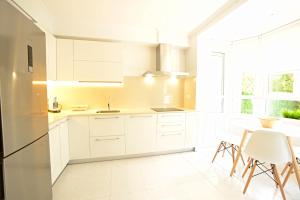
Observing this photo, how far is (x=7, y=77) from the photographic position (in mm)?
848

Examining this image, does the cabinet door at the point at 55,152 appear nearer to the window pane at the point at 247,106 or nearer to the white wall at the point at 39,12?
the white wall at the point at 39,12

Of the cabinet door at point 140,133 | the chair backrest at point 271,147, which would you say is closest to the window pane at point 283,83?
the chair backrest at point 271,147

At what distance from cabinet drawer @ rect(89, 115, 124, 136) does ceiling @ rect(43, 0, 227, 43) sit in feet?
5.13

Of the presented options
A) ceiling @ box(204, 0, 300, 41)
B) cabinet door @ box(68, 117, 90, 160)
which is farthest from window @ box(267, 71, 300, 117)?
cabinet door @ box(68, 117, 90, 160)

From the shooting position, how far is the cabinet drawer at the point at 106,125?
257 cm

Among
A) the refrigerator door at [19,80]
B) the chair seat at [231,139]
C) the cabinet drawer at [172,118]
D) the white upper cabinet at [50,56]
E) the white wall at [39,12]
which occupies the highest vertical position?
the white wall at [39,12]

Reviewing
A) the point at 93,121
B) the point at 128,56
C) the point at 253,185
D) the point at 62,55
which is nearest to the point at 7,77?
the point at 93,121

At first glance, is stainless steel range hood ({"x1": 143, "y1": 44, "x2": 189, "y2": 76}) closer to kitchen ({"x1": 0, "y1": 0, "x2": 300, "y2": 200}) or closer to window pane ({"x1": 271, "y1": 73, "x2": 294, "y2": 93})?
kitchen ({"x1": 0, "y1": 0, "x2": 300, "y2": 200})

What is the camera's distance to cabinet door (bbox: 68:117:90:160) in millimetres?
2488

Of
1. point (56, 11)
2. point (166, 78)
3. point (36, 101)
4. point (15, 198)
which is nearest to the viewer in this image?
point (15, 198)

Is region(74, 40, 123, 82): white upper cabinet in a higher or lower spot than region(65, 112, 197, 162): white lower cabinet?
higher

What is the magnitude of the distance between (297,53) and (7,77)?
379cm

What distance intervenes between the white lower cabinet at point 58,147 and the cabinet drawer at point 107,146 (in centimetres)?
41

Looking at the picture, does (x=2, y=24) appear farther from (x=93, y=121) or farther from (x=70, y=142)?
(x=70, y=142)
